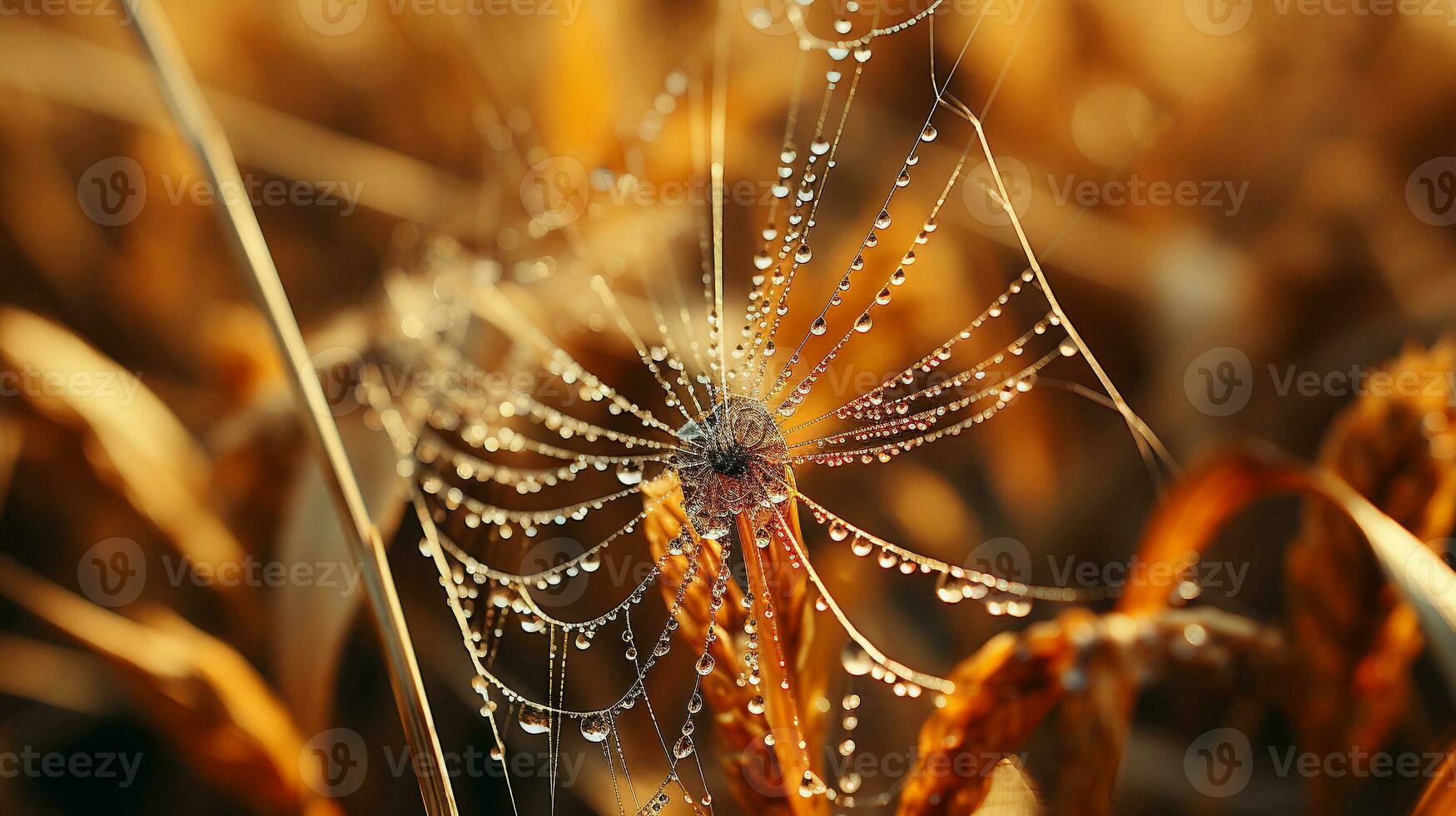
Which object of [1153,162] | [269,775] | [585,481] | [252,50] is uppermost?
[252,50]

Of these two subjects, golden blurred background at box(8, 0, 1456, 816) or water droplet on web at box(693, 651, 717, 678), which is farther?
golden blurred background at box(8, 0, 1456, 816)

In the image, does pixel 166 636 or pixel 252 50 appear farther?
pixel 252 50

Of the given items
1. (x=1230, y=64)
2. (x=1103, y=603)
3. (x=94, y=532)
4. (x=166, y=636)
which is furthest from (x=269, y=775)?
(x=1230, y=64)

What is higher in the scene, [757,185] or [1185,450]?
[757,185]

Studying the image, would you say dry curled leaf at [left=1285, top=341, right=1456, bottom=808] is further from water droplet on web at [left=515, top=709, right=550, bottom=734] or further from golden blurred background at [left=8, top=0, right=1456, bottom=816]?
water droplet on web at [left=515, top=709, right=550, bottom=734]

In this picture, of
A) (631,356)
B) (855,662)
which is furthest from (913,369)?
(631,356)

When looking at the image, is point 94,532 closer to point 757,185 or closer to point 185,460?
point 185,460

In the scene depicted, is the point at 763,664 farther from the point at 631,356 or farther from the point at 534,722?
the point at 631,356

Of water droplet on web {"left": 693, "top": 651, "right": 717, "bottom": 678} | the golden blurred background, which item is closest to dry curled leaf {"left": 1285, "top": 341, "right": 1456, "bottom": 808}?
the golden blurred background

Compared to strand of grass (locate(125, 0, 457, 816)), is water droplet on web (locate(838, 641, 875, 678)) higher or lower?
lower
